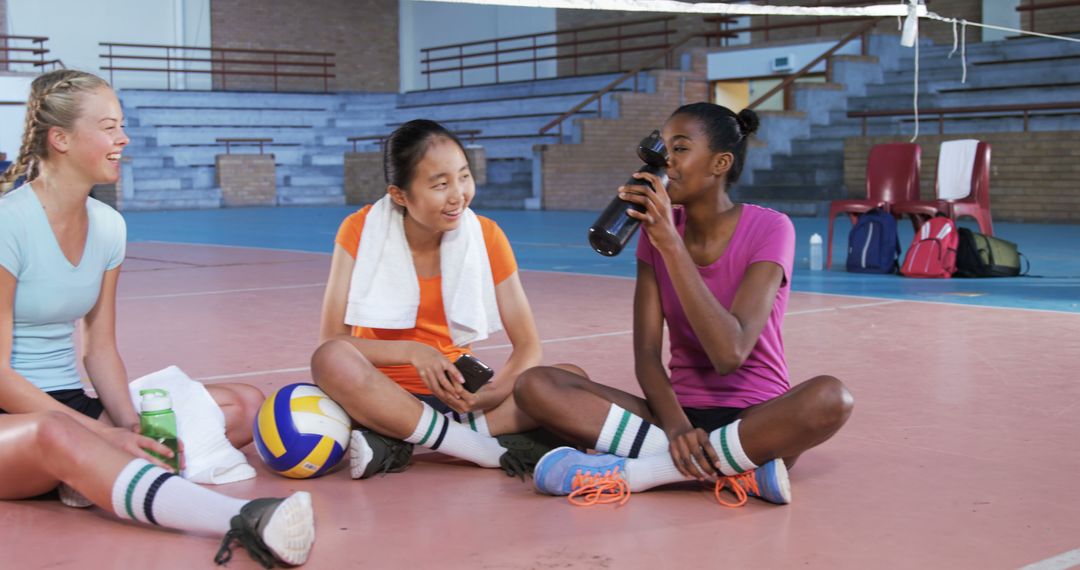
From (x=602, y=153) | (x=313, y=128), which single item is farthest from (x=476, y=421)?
(x=313, y=128)

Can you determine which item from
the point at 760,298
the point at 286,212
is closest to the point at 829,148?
the point at 286,212

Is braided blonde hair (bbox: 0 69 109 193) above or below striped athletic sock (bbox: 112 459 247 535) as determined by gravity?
above

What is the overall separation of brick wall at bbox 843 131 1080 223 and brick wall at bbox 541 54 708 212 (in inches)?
254

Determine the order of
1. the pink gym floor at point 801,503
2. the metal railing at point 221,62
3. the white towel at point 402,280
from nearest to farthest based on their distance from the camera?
the pink gym floor at point 801,503 < the white towel at point 402,280 < the metal railing at point 221,62

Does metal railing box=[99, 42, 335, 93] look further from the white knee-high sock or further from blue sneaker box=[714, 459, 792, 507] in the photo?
blue sneaker box=[714, 459, 792, 507]

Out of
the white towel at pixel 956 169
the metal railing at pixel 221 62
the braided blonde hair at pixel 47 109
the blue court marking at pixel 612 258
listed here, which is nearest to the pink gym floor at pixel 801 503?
the braided blonde hair at pixel 47 109

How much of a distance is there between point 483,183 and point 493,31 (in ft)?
21.4

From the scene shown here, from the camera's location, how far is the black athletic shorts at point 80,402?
288cm

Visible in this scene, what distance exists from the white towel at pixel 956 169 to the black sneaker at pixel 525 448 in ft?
23.1

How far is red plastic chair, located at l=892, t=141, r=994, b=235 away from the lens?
899 cm

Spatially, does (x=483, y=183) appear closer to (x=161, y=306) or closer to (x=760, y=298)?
(x=161, y=306)

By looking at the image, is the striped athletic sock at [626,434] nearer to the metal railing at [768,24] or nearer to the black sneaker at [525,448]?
the black sneaker at [525,448]

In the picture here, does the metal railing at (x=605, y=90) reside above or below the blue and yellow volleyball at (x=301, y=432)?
above

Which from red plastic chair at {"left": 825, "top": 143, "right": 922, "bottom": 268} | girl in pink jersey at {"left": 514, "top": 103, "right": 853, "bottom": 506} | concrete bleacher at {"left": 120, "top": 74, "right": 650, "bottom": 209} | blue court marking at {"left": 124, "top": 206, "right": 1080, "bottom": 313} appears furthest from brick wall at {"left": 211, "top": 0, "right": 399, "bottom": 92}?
girl in pink jersey at {"left": 514, "top": 103, "right": 853, "bottom": 506}
